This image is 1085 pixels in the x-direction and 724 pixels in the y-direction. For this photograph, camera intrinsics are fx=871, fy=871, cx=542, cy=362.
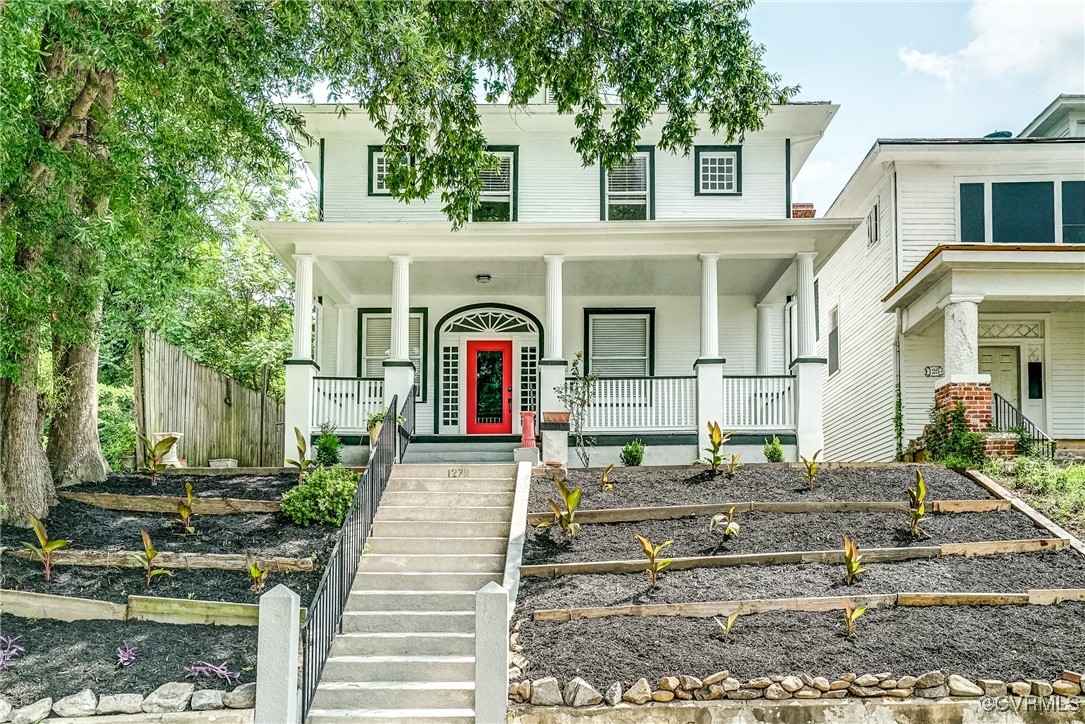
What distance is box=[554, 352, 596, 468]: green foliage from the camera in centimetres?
1255

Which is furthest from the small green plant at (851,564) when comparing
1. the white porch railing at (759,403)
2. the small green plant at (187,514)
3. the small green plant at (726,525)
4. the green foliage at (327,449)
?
the green foliage at (327,449)

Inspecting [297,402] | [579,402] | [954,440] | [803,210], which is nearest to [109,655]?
[297,402]

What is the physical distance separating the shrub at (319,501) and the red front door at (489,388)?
5268mm

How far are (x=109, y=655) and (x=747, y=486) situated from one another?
6625 mm

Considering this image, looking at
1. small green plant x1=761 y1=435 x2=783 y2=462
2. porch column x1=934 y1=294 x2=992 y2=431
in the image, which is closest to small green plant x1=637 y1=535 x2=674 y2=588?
small green plant x1=761 y1=435 x2=783 y2=462

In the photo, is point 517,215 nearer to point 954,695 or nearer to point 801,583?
point 801,583

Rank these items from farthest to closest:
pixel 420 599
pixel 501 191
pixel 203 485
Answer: pixel 501 191 → pixel 203 485 → pixel 420 599

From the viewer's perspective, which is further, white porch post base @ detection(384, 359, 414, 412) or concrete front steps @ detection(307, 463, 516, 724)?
white porch post base @ detection(384, 359, 414, 412)

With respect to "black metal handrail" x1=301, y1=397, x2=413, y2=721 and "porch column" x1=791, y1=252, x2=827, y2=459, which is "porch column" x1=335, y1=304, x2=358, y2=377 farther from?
"porch column" x1=791, y1=252, x2=827, y2=459

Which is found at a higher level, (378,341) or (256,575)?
(378,341)

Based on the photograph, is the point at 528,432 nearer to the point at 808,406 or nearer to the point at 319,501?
the point at 319,501

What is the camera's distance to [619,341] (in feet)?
50.7

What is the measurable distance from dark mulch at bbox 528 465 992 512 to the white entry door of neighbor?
4.69 meters

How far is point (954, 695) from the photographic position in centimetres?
603
